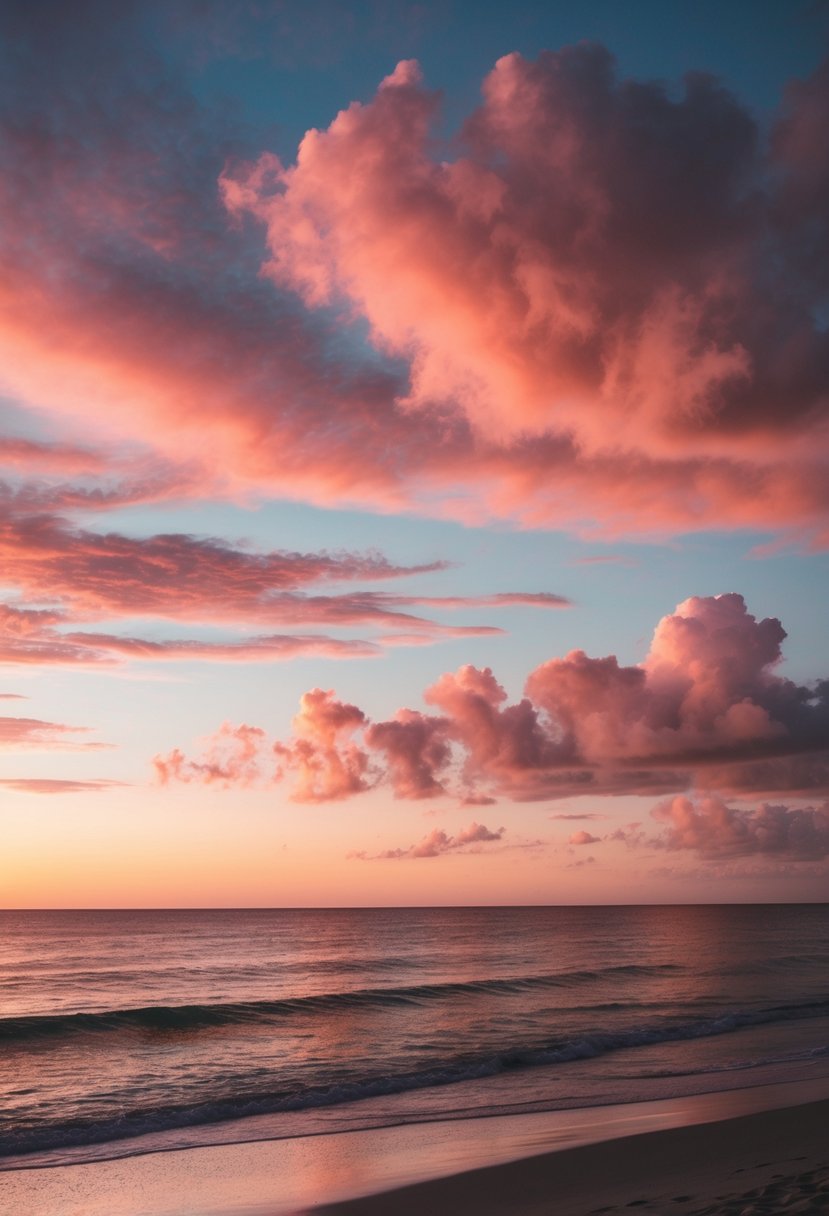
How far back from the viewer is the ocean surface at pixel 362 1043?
19.1 meters

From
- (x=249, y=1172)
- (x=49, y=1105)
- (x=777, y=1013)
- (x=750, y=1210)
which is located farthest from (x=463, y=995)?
(x=750, y=1210)

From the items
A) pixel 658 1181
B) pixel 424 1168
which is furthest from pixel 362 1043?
pixel 658 1181

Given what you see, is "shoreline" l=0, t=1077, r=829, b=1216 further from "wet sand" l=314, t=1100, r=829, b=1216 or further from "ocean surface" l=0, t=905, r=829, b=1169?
"ocean surface" l=0, t=905, r=829, b=1169

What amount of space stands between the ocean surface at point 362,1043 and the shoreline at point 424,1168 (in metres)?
1.34

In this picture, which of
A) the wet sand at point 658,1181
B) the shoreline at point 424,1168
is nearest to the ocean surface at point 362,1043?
the shoreline at point 424,1168

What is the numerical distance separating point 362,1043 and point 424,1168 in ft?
53.0

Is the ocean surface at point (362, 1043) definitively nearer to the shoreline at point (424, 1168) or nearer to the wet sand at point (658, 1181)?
the shoreline at point (424, 1168)

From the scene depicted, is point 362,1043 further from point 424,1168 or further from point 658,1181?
point 658,1181

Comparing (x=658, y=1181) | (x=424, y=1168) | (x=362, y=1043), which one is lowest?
(x=362, y=1043)

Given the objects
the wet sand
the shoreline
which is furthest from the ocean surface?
the wet sand

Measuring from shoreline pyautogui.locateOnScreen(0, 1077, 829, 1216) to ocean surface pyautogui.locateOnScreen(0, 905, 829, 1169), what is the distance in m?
1.34

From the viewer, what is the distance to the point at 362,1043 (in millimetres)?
29078

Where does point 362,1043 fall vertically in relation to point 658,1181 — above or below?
below

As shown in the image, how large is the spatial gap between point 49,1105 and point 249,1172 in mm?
8592
